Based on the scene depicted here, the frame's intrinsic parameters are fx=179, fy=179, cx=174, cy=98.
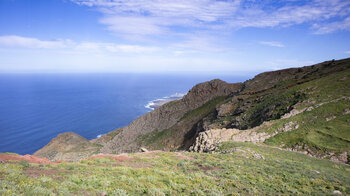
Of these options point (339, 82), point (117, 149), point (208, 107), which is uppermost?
point (339, 82)

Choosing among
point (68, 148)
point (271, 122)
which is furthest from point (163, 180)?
point (68, 148)

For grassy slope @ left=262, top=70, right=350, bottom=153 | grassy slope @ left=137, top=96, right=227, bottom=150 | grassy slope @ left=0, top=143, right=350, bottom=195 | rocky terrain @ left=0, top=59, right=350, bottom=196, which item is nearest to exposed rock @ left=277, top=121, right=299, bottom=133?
rocky terrain @ left=0, top=59, right=350, bottom=196

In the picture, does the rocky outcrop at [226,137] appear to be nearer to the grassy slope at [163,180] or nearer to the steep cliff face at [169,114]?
the grassy slope at [163,180]

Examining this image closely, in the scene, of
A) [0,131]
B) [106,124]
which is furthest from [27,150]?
[106,124]

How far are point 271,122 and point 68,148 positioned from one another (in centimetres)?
6636

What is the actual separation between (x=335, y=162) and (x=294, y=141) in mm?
4671

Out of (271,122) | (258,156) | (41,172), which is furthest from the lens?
(271,122)

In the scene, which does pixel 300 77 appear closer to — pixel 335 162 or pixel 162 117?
pixel 335 162

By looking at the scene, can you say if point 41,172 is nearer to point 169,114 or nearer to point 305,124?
point 305,124

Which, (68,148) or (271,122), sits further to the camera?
(68,148)

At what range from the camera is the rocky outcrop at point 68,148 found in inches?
2239

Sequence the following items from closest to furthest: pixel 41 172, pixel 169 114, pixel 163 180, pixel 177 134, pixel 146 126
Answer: pixel 41 172 → pixel 163 180 → pixel 177 134 → pixel 146 126 → pixel 169 114

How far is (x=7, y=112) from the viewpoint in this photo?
136 metres

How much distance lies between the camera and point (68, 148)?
6444 centimetres
